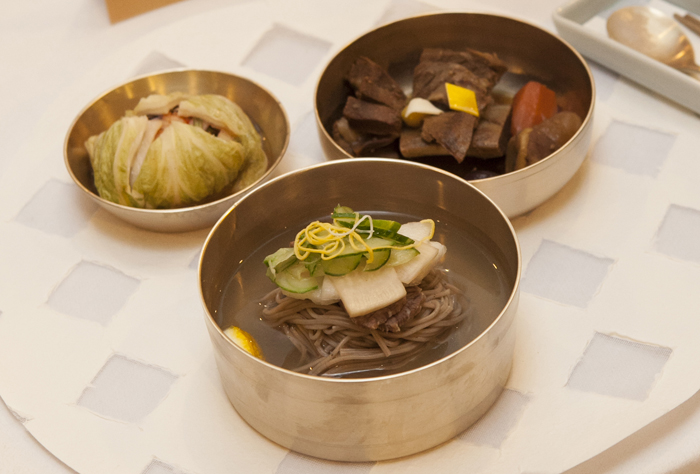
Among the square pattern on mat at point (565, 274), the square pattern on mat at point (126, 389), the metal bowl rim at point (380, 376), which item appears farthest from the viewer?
the square pattern on mat at point (565, 274)

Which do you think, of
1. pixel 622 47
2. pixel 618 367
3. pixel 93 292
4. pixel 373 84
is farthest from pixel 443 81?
pixel 93 292

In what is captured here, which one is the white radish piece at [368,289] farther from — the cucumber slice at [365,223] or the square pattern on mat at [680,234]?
the square pattern on mat at [680,234]

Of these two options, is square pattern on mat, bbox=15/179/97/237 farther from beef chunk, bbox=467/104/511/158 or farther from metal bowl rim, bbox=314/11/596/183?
beef chunk, bbox=467/104/511/158

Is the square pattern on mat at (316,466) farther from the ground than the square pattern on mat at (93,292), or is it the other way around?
the square pattern on mat at (93,292)

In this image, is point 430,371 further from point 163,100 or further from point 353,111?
point 163,100

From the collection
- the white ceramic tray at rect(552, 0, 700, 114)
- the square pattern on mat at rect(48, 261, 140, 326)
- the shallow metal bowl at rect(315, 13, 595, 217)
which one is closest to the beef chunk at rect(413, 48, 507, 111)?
the shallow metal bowl at rect(315, 13, 595, 217)

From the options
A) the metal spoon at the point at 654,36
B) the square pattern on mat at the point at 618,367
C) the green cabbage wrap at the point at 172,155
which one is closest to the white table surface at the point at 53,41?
the metal spoon at the point at 654,36

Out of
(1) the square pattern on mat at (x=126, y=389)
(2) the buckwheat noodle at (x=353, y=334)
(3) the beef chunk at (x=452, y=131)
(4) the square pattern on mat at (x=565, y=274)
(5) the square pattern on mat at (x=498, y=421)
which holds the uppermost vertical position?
(3) the beef chunk at (x=452, y=131)

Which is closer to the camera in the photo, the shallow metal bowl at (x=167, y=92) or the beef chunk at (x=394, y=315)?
the beef chunk at (x=394, y=315)
